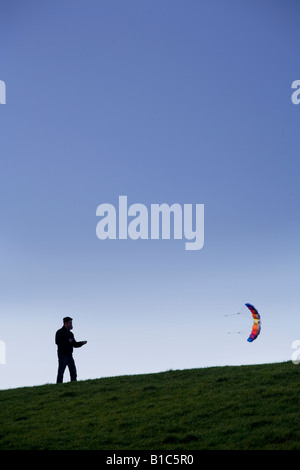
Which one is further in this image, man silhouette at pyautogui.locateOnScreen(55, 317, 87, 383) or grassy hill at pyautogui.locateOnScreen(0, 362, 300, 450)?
man silhouette at pyautogui.locateOnScreen(55, 317, 87, 383)

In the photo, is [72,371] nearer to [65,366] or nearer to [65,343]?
[65,366]

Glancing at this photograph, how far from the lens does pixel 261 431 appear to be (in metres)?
16.2

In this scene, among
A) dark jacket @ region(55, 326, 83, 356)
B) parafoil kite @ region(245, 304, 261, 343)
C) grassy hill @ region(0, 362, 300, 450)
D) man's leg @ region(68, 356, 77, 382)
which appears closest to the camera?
grassy hill @ region(0, 362, 300, 450)

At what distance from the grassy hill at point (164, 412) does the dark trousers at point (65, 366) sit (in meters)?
1.13

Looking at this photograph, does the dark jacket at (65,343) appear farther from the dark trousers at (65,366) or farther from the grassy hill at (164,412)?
the grassy hill at (164,412)

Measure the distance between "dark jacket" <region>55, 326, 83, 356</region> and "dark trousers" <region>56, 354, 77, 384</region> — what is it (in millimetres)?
204

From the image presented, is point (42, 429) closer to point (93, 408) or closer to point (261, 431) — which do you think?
point (93, 408)

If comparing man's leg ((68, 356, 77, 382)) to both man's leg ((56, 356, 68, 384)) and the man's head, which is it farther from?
the man's head

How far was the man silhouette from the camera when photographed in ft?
84.9

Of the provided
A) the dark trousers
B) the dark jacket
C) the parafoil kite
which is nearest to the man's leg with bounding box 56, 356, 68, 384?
the dark trousers

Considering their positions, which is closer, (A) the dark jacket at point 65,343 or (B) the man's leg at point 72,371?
(A) the dark jacket at point 65,343

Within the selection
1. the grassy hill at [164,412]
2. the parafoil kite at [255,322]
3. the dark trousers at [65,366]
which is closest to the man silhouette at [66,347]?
the dark trousers at [65,366]

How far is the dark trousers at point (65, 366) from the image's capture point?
1025 inches
